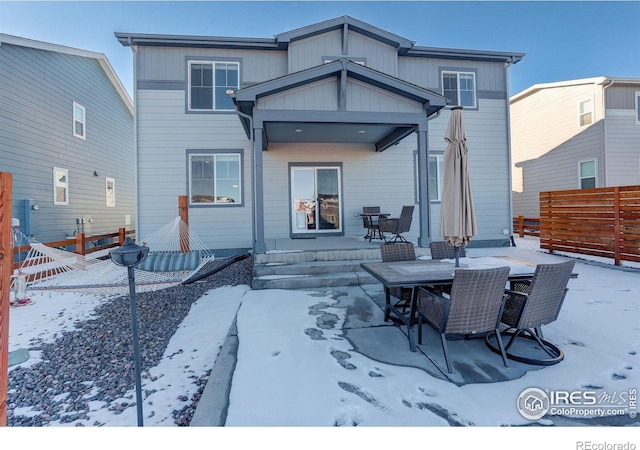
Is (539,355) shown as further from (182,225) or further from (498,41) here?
(498,41)

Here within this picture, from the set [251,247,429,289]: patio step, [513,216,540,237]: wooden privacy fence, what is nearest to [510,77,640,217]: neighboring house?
[513,216,540,237]: wooden privacy fence

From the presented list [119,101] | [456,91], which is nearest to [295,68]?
[456,91]

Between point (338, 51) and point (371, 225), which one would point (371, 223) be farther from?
point (338, 51)

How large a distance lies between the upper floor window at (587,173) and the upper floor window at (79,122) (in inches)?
678

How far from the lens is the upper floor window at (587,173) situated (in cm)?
1070

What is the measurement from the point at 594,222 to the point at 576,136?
637cm

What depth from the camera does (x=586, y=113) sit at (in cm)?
1094

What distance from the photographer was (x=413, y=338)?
2.83 meters

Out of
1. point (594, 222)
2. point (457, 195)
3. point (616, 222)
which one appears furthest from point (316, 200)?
point (616, 222)

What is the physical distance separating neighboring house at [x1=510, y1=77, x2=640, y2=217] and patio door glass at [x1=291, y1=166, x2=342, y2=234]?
362 inches

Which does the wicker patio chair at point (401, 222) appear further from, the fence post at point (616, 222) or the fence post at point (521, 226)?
the fence post at point (521, 226)

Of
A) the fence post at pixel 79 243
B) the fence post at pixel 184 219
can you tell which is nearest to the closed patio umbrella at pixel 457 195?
the fence post at pixel 184 219

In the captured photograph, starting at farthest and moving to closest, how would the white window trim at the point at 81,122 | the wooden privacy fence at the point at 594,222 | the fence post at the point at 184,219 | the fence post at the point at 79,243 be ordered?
the white window trim at the point at 81,122
the fence post at the point at 79,243
the fence post at the point at 184,219
the wooden privacy fence at the point at 594,222
